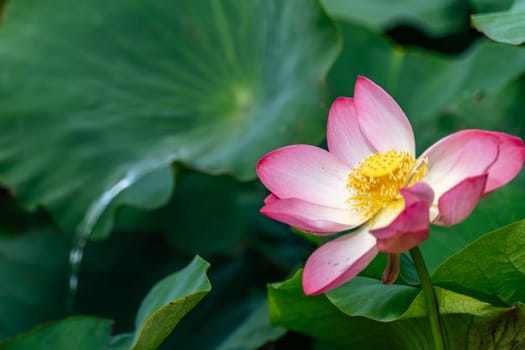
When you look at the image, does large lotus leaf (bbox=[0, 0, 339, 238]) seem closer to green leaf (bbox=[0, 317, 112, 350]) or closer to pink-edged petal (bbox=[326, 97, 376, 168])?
green leaf (bbox=[0, 317, 112, 350])

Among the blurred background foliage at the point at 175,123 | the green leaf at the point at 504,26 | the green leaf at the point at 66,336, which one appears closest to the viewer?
the green leaf at the point at 504,26

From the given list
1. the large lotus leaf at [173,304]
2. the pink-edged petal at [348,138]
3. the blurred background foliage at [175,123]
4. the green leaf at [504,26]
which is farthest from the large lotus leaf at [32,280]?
the green leaf at [504,26]

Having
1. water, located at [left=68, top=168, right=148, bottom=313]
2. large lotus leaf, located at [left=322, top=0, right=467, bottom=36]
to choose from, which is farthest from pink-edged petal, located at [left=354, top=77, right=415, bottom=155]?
large lotus leaf, located at [left=322, top=0, right=467, bottom=36]

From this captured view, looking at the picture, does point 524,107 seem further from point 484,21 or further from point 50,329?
point 50,329

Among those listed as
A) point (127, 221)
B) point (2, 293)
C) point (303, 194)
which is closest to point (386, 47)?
point (127, 221)

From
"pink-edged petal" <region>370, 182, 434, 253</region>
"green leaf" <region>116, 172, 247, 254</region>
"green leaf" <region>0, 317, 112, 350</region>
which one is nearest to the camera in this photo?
"pink-edged petal" <region>370, 182, 434, 253</region>

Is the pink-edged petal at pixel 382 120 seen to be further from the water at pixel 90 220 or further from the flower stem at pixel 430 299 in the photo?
the water at pixel 90 220
